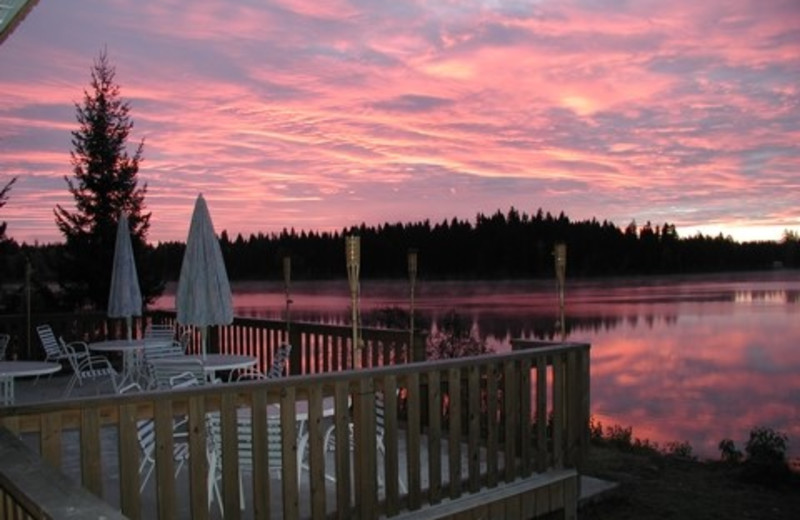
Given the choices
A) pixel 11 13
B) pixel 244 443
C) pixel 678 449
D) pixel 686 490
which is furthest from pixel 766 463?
pixel 11 13

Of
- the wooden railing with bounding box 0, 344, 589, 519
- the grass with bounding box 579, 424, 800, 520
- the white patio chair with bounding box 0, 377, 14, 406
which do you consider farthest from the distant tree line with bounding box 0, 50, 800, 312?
the white patio chair with bounding box 0, 377, 14, 406

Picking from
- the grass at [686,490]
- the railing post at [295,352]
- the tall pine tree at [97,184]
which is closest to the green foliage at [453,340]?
the railing post at [295,352]

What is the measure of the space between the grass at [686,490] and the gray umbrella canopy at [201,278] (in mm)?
3357

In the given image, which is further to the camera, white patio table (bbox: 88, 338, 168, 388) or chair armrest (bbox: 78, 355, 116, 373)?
chair armrest (bbox: 78, 355, 116, 373)

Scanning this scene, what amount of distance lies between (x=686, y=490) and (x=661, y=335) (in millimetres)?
29461

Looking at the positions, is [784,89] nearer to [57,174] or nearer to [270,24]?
[270,24]

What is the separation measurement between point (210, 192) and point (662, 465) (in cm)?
1271

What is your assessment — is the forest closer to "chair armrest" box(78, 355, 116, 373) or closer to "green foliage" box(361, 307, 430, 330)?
"green foliage" box(361, 307, 430, 330)

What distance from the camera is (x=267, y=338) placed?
9.18m

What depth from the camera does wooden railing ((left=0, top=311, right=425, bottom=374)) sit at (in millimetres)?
7262

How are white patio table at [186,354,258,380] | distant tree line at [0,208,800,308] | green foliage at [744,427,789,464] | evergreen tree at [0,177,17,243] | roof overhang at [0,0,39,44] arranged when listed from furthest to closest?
distant tree line at [0,208,800,308] → evergreen tree at [0,177,17,243] → green foliage at [744,427,789,464] → white patio table at [186,354,258,380] → roof overhang at [0,0,39,44]

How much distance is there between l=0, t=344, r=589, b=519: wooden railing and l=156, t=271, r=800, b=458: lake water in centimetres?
277

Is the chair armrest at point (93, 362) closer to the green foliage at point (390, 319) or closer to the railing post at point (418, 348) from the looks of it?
the railing post at point (418, 348)

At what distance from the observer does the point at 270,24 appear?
1133 cm
